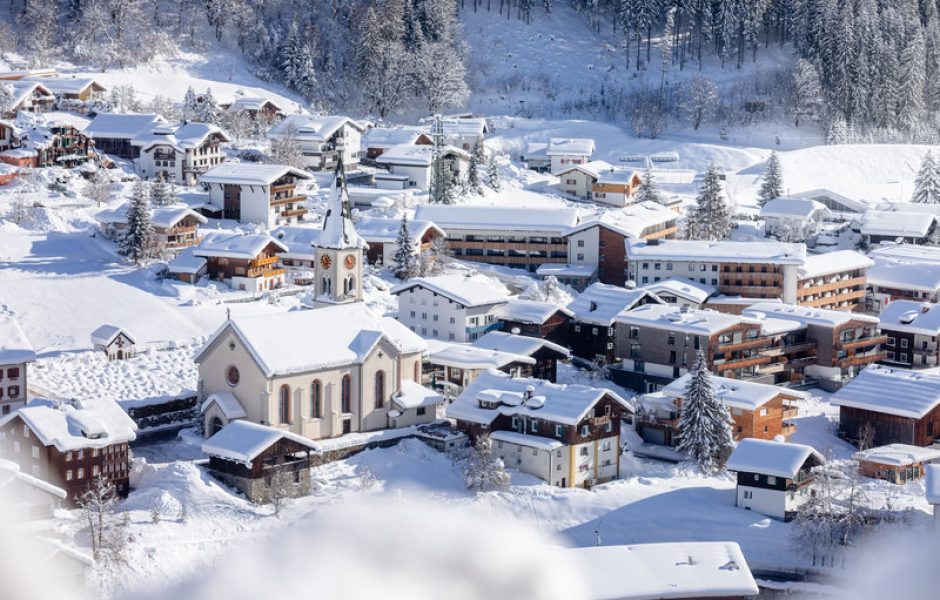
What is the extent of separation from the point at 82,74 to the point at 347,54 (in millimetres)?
21047

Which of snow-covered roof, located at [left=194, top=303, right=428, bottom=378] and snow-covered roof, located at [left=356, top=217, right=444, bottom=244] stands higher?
snow-covered roof, located at [left=356, top=217, right=444, bottom=244]

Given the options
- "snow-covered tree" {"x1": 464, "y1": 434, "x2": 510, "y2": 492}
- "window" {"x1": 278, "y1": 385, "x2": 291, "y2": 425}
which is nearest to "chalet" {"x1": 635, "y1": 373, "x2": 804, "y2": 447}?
"snow-covered tree" {"x1": 464, "y1": 434, "x2": 510, "y2": 492}

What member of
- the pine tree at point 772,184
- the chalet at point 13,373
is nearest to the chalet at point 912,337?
the pine tree at point 772,184

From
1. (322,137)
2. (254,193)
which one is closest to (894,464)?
(254,193)

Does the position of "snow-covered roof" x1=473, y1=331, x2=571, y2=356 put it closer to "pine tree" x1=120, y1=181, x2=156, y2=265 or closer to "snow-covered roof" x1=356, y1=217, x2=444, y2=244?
"snow-covered roof" x1=356, y1=217, x2=444, y2=244

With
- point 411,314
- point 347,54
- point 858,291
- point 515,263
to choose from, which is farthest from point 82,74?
point 858,291

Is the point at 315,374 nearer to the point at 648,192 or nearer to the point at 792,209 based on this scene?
the point at 648,192

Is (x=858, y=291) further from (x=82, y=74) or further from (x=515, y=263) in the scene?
(x=82, y=74)

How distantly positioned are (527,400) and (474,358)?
5.85 metres

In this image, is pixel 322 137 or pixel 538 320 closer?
pixel 538 320

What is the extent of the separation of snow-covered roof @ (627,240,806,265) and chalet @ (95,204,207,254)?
18.3m

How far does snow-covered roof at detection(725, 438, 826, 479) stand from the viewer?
4138cm

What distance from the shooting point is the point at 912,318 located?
193ft

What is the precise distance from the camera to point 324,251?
160 ft
